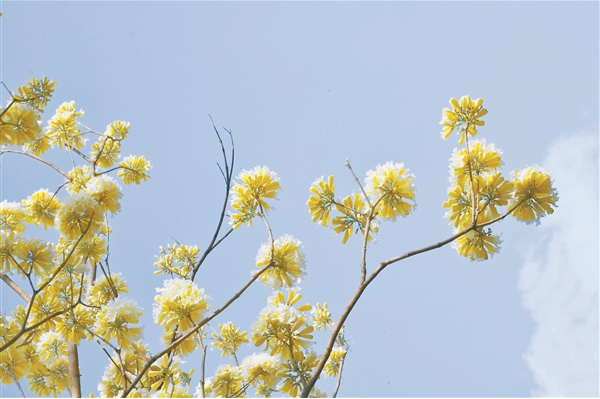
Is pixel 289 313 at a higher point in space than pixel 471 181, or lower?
lower

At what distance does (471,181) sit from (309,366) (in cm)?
150

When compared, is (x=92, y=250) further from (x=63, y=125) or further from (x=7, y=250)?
(x=63, y=125)

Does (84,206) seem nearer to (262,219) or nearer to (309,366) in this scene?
(262,219)

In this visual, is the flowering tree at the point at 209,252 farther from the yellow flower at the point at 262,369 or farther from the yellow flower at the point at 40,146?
the yellow flower at the point at 40,146

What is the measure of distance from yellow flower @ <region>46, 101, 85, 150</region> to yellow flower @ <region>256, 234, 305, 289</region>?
3264 millimetres

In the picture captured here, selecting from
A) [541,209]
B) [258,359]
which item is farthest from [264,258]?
[541,209]

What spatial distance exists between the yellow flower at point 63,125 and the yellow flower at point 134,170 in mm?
658

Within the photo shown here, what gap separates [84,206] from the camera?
10.0ft

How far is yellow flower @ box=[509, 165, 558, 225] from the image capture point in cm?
298

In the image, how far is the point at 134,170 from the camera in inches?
215

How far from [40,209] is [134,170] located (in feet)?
5.37

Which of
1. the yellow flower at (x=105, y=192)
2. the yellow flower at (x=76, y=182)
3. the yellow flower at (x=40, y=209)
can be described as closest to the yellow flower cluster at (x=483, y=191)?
the yellow flower at (x=105, y=192)

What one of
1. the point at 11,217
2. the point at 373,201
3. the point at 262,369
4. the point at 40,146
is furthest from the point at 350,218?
the point at 40,146

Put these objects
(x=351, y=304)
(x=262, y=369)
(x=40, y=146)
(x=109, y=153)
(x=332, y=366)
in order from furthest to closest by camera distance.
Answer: (x=109, y=153)
(x=40, y=146)
(x=332, y=366)
(x=262, y=369)
(x=351, y=304)
